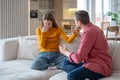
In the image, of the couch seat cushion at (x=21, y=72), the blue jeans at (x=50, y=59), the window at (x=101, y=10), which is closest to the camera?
the couch seat cushion at (x=21, y=72)

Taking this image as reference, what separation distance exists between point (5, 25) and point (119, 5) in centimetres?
543

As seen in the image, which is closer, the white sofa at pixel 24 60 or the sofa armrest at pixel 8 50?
the white sofa at pixel 24 60

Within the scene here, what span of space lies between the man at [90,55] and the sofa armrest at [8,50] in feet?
4.12

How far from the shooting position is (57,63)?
9.97 feet

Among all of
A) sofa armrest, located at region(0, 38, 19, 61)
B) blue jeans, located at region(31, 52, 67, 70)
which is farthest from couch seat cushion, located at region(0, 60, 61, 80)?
sofa armrest, located at region(0, 38, 19, 61)

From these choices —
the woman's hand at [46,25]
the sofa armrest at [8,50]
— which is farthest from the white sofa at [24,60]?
the woman's hand at [46,25]

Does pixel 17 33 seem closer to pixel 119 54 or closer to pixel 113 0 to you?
pixel 119 54

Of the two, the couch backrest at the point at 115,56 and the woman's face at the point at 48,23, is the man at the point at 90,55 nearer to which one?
Result: the couch backrest at the point at 115,56

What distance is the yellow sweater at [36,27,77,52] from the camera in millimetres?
3115

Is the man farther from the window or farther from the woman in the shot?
the window

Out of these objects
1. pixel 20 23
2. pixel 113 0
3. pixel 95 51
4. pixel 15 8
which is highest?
pixel 113 0

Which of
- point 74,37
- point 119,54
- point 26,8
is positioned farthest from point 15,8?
point 119,54

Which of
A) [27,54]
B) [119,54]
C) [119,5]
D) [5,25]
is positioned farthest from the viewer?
[119,5]

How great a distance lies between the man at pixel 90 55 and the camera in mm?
2318
